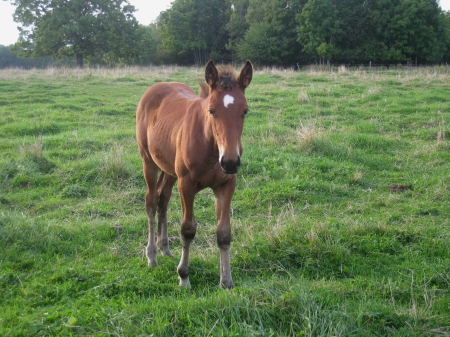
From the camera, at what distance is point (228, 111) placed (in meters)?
3.06

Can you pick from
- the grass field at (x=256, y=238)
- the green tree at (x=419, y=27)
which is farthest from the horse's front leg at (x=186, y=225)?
the green tree at (x=419, y=27)

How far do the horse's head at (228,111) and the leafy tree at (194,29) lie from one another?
143 feet

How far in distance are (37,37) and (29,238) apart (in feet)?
124

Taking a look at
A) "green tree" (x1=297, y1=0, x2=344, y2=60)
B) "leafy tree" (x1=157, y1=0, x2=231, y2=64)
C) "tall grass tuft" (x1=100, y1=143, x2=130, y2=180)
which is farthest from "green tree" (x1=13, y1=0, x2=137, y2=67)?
"tall grass tuft" (x1=100, y1=143, x2=130, y2=180)

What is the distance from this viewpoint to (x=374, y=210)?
5.24 meters

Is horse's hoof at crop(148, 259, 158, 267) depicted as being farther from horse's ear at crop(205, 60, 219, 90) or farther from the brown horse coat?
horse's ear at crop(205, 60, 219, 90)

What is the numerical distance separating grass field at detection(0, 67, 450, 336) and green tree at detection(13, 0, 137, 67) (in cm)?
3000

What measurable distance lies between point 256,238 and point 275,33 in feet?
135

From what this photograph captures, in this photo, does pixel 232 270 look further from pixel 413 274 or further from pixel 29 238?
pixel 29 238

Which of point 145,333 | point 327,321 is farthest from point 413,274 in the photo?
point 145,333

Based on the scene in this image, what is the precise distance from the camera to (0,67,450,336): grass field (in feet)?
8.75

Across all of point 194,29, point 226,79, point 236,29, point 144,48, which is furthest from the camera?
point 194,29

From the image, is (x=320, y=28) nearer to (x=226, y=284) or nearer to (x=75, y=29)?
(x=75, y=29)

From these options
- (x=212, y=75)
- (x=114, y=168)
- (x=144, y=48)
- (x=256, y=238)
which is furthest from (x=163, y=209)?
(x=144, y=48)
